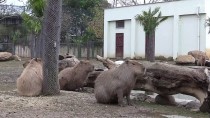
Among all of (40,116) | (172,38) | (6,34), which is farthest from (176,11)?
(40,116)

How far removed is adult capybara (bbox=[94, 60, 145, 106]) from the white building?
946 inches


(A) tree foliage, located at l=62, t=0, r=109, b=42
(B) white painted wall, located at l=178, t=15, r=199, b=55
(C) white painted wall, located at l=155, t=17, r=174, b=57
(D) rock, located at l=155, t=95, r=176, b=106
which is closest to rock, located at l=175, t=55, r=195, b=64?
(B) white painted wall, located at l=178, t=15, r=199, b=55

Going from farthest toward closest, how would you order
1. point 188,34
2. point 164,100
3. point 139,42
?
1. point 139,42
2. point 188,34
3. point 164,100

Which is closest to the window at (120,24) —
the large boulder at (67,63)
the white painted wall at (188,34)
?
the white painted wall at (188,34)

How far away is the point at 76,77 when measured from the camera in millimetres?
11953

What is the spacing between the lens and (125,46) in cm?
3950

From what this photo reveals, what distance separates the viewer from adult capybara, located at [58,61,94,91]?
1194 centimetres

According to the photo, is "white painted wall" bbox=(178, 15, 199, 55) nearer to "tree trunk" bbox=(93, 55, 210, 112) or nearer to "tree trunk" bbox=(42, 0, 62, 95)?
"tree trunk" bbox=(93, 55, 210, 112)

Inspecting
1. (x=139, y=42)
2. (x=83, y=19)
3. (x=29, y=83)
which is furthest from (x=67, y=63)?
(x=83, y=19)

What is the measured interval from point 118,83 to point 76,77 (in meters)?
3.14

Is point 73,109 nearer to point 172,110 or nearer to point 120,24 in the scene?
point 172,110

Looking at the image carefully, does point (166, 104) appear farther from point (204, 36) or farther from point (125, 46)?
point (125, 46)

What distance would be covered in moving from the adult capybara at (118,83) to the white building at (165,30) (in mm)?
24039

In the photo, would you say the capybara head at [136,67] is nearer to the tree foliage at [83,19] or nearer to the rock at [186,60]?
the rock at [186,60]
